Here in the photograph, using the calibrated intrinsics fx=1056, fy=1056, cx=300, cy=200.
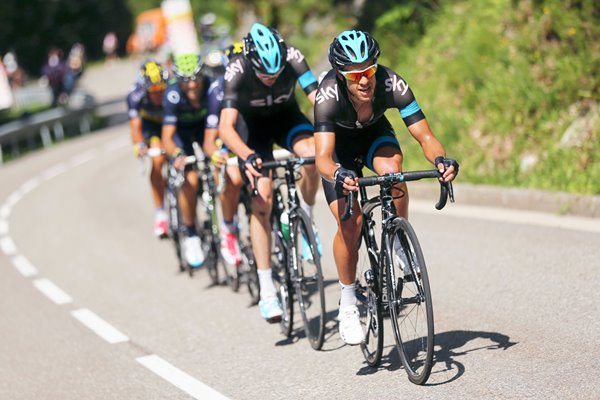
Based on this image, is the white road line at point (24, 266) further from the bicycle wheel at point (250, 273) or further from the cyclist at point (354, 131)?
the cyclist at point (354, 131)

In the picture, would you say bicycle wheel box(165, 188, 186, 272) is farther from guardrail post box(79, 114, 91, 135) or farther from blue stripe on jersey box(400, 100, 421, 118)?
guardrail post box(79, 114, 91, 135)

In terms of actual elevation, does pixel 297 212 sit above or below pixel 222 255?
above

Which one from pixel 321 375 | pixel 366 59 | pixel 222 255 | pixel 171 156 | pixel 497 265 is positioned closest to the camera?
pixel 366 59

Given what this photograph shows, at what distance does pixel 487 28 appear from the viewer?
645 inches

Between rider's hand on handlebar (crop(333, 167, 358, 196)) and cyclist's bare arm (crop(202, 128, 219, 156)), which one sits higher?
rider's hand on handlebar (crop(333, 167, 358, 196))

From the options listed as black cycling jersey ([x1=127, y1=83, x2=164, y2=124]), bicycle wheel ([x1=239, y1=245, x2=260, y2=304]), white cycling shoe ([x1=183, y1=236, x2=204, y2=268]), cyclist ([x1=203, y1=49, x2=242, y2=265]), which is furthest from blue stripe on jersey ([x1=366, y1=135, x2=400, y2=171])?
black cycling jersey ([x1=127, y1=83, x2=164, y2=124])

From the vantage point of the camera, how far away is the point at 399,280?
627cm

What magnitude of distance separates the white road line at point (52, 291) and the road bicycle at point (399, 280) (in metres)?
5.16

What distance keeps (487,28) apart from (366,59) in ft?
35.1

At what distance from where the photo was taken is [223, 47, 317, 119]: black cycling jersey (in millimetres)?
7977

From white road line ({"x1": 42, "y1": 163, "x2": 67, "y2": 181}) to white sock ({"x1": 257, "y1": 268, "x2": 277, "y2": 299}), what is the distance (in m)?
16.9

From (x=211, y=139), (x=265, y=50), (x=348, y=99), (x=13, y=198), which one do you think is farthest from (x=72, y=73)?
(x=348, y=99)

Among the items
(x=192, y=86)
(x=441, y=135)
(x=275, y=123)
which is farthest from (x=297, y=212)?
(x=441, y=135)

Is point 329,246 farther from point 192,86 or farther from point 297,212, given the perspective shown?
point 297,212
